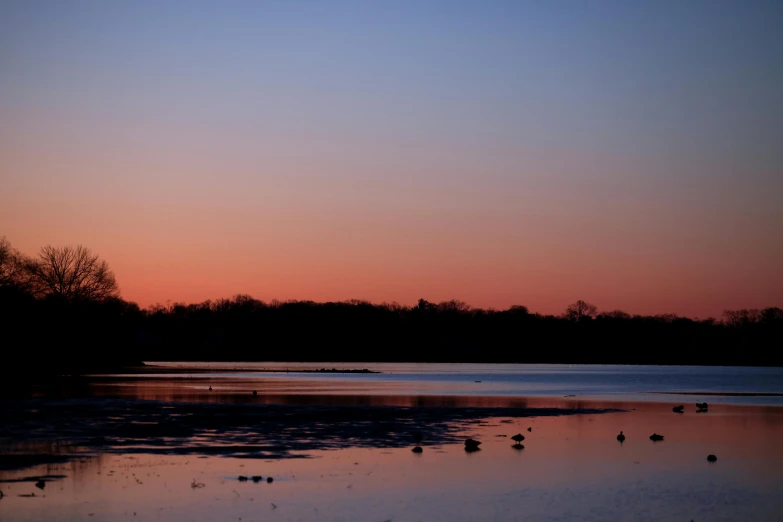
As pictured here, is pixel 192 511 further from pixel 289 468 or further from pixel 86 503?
pixel 289 468

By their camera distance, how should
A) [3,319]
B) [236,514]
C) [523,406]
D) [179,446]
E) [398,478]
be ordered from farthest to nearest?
[3,319] → [523,406] → [179,446] → [398,478] → [236,514]

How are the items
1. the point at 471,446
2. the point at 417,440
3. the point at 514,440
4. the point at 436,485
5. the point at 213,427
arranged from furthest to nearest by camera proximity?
1. the point at 213,427
2. the point at 514,440
3. the point at 417,440
4. the point at 471,446
5. the point at 436,485

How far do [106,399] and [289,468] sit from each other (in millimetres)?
27311

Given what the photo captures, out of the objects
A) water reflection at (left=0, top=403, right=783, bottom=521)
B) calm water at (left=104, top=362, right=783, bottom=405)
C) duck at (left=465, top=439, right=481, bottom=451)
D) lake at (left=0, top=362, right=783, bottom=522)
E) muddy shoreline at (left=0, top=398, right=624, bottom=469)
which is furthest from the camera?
calm water at (left=104, top=362, right=783, bottom=405)

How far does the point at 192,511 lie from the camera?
19453 millimetres

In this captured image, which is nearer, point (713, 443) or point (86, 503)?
point (86, 503)

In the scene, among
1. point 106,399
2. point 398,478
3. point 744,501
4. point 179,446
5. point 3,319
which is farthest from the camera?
point 3,319

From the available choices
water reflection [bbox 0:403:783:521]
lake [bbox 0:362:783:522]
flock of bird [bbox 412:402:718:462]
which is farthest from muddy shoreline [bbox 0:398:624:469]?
water reflection [bbox 0:403:783:521]

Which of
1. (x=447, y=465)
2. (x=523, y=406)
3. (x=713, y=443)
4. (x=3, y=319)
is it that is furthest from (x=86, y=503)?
(x=3, y=319)

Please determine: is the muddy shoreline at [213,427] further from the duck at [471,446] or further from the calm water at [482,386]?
the calm water at [482,386]

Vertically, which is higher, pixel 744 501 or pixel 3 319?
pixel 3 319

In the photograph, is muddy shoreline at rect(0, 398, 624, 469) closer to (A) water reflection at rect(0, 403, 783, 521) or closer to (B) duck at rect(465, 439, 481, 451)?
(A) water reflection at rect(0, 403, 783, 521)

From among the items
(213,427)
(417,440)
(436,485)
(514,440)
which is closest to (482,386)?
(514,440)

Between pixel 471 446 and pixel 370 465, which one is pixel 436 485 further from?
pixel 471 446
